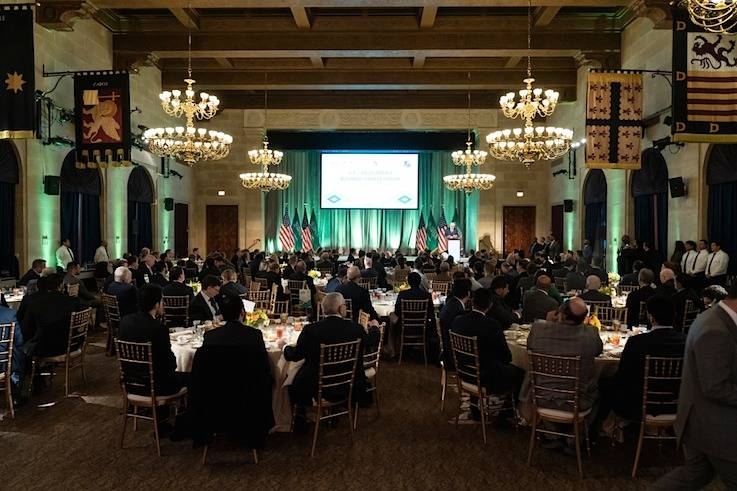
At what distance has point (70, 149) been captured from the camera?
42.8ft

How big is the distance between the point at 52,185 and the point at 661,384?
11551 millimetres

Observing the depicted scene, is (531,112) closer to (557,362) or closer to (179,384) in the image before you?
(557,362)

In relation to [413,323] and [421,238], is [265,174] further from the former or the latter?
[413,323]


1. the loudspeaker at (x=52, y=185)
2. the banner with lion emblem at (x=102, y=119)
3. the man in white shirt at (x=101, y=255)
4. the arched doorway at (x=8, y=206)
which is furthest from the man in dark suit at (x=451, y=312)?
the man in white shirt at (x=101, y=255)

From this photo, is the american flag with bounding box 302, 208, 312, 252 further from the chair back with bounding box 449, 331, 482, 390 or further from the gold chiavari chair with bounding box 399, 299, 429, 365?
the chair back with bounding box 449, 331, 482, 390

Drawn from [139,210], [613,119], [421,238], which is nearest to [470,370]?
[613,119]

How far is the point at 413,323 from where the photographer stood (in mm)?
8195

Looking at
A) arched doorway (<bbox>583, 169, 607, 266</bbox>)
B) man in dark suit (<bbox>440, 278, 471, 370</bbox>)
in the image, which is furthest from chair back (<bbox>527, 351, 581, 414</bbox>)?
arched doorway (<bbox>583, 169, 607, 266</bbox>)

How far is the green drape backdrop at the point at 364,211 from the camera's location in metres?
22.2

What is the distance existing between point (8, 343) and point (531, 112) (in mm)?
7771

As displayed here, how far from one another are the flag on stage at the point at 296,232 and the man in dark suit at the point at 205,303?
14915mm

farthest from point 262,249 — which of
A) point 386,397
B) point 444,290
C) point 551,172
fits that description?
point 386,397

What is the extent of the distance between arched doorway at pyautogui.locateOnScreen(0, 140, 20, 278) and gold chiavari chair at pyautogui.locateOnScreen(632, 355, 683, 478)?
1104 cm

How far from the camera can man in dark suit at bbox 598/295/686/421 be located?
4.30 m
